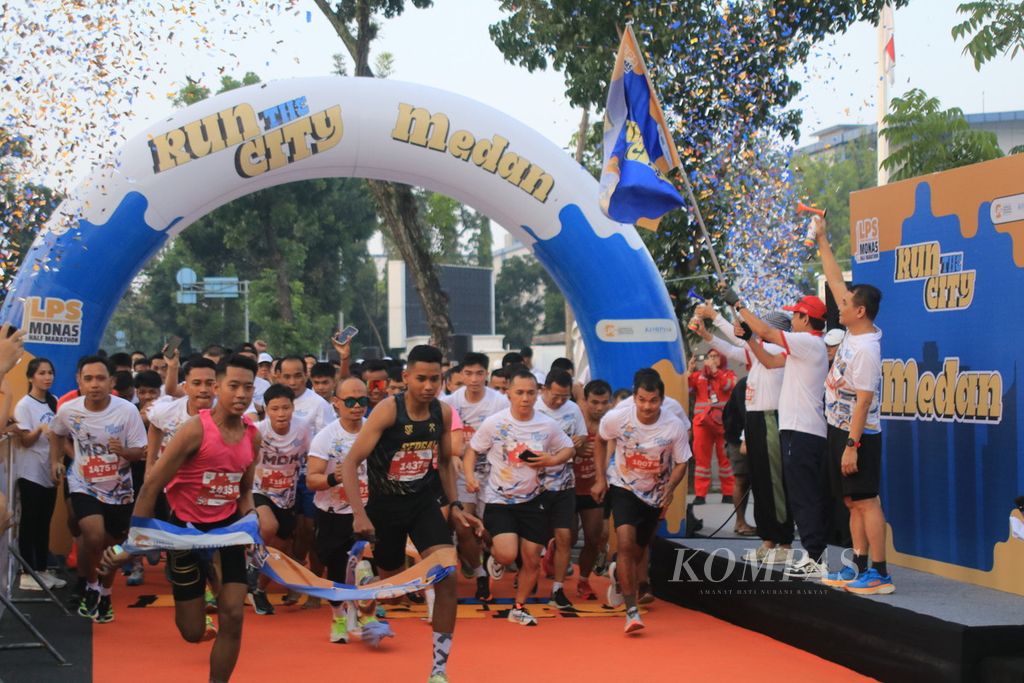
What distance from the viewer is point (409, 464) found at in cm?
734

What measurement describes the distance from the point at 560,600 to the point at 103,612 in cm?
330

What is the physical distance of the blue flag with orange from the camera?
942 cm

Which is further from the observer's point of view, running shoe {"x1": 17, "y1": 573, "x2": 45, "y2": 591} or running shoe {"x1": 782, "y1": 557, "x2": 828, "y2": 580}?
running shoe {"x1": 17, "y1": 573, "x2": 45, "y2": 591}

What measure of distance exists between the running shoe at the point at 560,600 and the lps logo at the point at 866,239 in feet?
11.0

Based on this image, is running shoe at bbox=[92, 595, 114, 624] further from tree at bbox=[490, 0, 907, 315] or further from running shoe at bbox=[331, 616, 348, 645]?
tree at bbox=[490, 0, 907, 315]

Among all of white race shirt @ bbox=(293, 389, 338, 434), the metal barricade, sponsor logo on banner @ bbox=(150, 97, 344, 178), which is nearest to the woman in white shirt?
the metal barricade

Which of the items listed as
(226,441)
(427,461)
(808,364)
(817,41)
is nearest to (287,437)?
(427,461)

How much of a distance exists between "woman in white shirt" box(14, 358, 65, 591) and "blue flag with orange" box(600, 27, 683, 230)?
4.62 m

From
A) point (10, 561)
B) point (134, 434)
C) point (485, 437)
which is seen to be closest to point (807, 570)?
point (485, 437)

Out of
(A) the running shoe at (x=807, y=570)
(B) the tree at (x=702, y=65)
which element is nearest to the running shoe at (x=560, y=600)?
(A) the running shoe at (x=807, y=570)

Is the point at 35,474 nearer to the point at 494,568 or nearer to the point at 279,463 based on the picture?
the point at 279,463

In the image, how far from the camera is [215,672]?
19.9 ft

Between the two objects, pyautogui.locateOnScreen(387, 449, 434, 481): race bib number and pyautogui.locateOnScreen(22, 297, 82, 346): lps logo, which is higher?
pyautogui.locateOnScreen(22, 297, 82, 346): lps logo

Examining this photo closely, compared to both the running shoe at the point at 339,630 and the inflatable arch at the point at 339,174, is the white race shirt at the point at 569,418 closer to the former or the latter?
the inflatable arch at the point at 339,174
